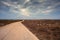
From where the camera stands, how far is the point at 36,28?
9.00 feet

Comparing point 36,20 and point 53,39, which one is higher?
point 36,20

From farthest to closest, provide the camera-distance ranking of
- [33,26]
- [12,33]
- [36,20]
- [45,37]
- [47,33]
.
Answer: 1. [36,20]
2. [33,26]
3. [47,33]
4. [45,37]
5. [12,33]

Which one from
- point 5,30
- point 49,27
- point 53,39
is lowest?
point 53,39

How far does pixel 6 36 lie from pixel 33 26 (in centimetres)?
202

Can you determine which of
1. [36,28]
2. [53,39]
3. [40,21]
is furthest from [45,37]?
[40,21]

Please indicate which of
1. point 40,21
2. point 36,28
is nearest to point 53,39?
point 36,28

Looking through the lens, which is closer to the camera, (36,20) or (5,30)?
(5,30)

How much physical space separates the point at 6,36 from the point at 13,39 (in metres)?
0.07

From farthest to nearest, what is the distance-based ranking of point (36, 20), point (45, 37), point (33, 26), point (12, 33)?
point (36, 20) < point (33, 26) < point (45, 37) < point (12, 33)

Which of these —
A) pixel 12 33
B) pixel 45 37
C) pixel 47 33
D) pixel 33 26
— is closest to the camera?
pixel 12 33

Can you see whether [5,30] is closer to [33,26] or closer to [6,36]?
[6,36]

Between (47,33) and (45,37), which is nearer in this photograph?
(45,37)

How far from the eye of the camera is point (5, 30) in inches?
38.6

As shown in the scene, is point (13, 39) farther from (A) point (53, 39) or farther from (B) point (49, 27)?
(B) point (49, 27)
